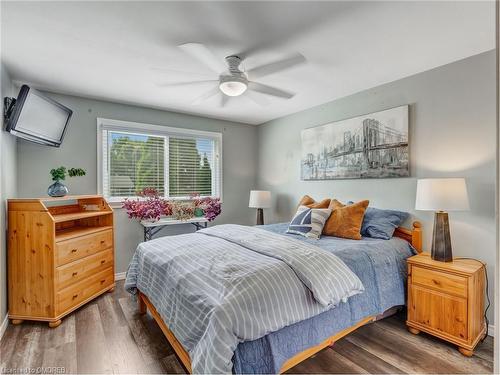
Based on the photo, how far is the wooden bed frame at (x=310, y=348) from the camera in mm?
1711

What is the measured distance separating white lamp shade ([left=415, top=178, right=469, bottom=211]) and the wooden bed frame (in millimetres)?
590

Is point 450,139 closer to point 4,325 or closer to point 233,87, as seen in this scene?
point 233,87

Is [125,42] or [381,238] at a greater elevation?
[125,42]

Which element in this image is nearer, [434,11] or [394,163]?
[434,11]

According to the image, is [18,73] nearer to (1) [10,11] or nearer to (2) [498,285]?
(1) [10,11]

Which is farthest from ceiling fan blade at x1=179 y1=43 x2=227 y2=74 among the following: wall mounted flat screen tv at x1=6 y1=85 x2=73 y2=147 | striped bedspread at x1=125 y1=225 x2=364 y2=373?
wall mounted flat screen tv at x1=6 y1=85 x2=73 y2=147

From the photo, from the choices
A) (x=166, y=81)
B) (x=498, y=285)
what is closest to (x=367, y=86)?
(x=166, y=81)

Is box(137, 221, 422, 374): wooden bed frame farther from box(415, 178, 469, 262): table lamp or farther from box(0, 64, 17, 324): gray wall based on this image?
box(0, 64, 17, 324): gray wall

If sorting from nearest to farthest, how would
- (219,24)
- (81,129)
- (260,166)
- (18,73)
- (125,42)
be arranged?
(219,24) < (125,42) < (18,73) < (81,129) < (260,166)

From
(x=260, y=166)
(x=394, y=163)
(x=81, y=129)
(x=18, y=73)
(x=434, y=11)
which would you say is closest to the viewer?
(x=434, y=11)

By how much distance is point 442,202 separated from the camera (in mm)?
2176

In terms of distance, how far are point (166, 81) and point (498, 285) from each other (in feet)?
10.1

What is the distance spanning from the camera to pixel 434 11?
68.2 inches

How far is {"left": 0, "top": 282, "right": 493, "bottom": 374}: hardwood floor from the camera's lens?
188 centimetres
